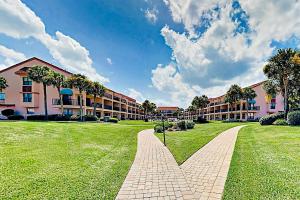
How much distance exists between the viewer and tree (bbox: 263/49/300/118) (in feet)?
82.1

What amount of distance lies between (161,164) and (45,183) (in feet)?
13.7

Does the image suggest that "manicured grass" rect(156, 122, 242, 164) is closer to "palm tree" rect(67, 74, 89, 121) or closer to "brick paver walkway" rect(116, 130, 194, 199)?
"brick paver walkway" rect(116, 130, 194, 199)

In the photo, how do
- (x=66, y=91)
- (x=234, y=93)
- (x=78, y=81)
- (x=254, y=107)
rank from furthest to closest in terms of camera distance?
1. (x=254, y=107)
2. (x=234, y=93)
3. (x=66, y=91)
4. (x=78, y=81)

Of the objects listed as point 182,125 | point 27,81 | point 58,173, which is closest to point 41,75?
point 27,81

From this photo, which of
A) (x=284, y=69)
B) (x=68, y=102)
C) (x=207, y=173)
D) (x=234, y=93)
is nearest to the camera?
(x=207, y=173)

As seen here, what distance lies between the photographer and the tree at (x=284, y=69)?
25.0m

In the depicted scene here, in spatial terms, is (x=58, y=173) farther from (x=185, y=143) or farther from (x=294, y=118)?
(x=294, y=118)

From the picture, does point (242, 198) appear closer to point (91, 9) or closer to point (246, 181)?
point (246, 181)

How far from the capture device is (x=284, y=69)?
25.6 metres

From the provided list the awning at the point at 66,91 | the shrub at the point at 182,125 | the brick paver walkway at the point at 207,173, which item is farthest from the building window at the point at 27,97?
the brick paver walkway at the point at 207,173

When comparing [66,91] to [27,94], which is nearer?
[27,94]

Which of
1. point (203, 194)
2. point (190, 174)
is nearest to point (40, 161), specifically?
point (190, 174)

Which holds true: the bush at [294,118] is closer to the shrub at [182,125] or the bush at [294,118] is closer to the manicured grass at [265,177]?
the shrub at [182,125]

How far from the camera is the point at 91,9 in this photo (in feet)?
51.4
